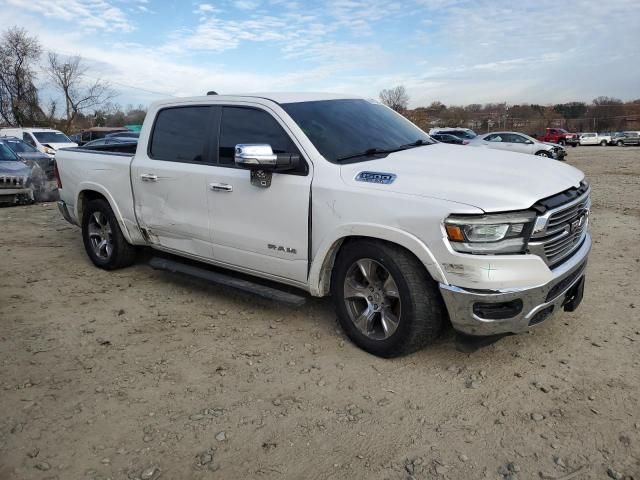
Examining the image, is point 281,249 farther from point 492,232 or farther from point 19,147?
point 19,147

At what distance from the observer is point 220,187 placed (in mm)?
4195

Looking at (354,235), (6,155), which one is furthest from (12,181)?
(354,235)

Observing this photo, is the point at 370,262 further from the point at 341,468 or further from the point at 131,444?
the point at 131,444

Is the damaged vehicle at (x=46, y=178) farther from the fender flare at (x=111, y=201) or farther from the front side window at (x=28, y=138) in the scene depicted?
the front side window at (x=28, y=138)

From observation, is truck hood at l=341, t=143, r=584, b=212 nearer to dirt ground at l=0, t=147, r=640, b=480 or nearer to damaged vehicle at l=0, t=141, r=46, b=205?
dirt ground at l=0, t=147, r=640, b=480

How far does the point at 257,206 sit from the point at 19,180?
9360 millimetres

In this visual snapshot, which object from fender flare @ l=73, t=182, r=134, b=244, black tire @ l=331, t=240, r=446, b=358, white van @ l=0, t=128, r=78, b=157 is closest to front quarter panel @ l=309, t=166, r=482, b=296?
black tire @ l=331, t=240, r=446, b=358

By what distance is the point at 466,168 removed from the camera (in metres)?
3.43

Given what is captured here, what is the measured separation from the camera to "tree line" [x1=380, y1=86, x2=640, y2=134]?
196 ft

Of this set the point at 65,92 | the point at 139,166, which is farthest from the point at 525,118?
the point at 139,166

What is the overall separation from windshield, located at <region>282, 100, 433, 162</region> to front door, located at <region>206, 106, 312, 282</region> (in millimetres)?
191

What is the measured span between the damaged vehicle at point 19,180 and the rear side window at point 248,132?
8.76m

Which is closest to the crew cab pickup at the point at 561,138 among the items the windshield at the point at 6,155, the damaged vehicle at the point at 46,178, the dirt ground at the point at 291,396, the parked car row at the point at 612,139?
the parked car row at the point at 612,139

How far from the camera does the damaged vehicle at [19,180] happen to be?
1092 centimetres
